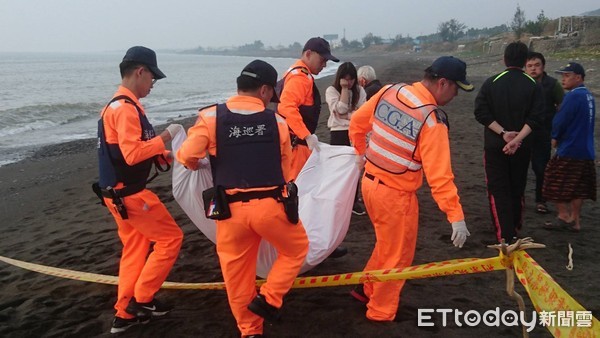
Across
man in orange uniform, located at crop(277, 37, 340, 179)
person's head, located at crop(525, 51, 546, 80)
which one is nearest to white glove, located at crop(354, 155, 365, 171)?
man in orange uniform, located at crop(277, 37, 340, 179)

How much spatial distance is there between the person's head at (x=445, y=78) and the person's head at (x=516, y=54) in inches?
66.7

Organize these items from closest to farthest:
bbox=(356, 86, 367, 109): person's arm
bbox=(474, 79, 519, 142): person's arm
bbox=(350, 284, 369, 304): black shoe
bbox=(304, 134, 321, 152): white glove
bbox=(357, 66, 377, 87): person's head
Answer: bbox=(350, 284, 369, 304): black shoe < bbox=(304, 134, 321, 152): white glove < bbox=(474, 79, 519, 142): person's arm < bbox=(356, 86, 367, 109): person's arm < bbox=(357, 66, 377, 87): person's head

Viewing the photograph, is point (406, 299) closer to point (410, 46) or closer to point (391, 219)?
point (391, 219)

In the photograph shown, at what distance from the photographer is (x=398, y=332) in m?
3.26

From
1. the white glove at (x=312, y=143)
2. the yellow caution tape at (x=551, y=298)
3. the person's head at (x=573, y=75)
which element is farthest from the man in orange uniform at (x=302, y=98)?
the person's head at (x=573, y=75)

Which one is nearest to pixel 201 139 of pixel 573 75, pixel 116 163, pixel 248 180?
pixel 248 180

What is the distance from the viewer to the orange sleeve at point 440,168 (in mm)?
2828

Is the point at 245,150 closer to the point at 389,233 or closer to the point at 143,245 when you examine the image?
the point at 389,233

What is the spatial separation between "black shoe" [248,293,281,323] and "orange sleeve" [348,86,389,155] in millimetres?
1434

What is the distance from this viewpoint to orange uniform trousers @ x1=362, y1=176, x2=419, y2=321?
313 centimetres

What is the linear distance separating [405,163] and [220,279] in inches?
86.2

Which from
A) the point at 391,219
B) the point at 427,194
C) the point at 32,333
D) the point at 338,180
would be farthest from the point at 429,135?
Result: the point at 427,194

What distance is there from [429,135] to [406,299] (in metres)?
1.53

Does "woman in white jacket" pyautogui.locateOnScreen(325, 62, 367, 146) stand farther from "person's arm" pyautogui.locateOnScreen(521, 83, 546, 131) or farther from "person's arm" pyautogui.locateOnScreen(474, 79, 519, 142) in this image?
"person's arm" pyautogui.locateOnScreen(521, 83, 546, 131)
